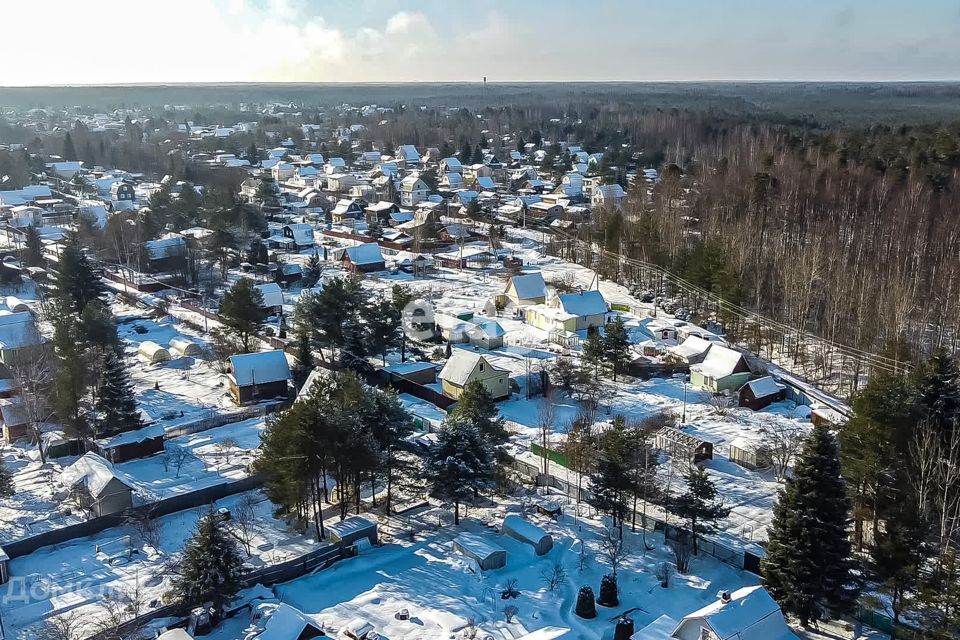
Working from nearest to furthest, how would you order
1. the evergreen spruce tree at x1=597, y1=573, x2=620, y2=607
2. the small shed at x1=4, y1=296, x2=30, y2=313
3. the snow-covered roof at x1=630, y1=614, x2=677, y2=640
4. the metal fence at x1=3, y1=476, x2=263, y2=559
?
the snow-covered roof at x1=630, y1=614, x2=677, y2=640 → the evergreen spruce tree at x1=597, y1=573, x2=620, y2=607 → the metal fence at x1=3, y1=476, x2=263, y2=559 → the small shed at x1=4, y1=296, x2=30, y2=313

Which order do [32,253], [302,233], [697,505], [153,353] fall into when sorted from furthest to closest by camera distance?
[302,233] → [32,253] → [153,353] → [697,505]

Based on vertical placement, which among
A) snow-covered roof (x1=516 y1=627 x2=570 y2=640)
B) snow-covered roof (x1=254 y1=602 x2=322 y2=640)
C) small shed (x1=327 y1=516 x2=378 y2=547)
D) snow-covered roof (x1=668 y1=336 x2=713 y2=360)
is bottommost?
small shed (x1=327 y1=516 x2=378 y2=547)

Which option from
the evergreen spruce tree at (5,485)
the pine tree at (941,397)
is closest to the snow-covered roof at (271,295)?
the evergreen spruce tree at (5,485)

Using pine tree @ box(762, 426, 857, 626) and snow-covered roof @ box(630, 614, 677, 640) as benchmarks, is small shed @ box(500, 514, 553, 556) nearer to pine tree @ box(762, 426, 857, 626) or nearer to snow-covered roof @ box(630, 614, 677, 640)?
snow-covered roof @ box(630, 614, 677, 640)

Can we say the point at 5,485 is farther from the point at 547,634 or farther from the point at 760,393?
the point at 760,393

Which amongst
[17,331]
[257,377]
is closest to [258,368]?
[257,377]

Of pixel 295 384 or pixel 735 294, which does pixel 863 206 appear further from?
pixel 295 384

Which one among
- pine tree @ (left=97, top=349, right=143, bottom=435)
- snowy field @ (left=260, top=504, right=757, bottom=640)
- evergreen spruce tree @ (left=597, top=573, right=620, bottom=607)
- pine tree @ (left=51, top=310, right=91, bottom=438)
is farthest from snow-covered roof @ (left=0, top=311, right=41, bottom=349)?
evergreen spruce tree @ (left=597, top=573, right=620, bottom=607)
